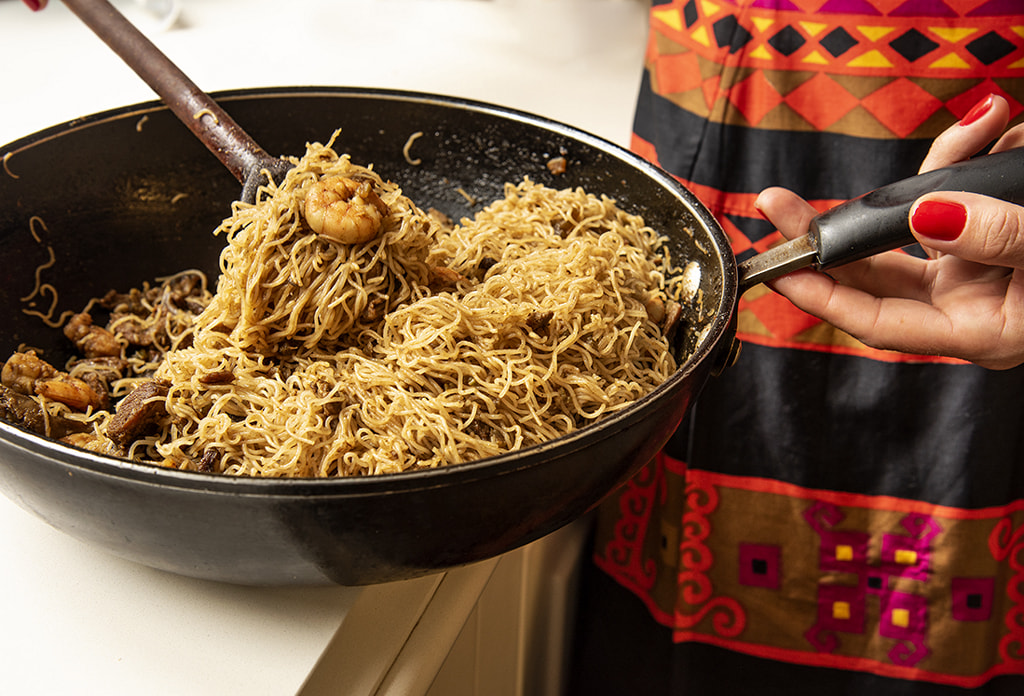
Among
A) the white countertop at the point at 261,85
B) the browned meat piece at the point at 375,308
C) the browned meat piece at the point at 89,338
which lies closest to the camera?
the white countertop at the point at 261,85

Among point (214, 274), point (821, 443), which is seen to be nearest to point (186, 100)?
point (214, 274)

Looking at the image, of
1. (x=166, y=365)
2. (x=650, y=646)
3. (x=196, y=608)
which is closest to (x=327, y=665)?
(x=196, y=608)

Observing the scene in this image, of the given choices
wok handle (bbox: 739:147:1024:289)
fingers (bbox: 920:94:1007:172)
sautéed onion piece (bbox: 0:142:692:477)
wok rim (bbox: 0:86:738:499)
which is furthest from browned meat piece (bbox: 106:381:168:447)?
fingers (bbox: 920:94:1007:172)

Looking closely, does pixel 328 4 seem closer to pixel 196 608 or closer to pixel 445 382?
pixel 445 382

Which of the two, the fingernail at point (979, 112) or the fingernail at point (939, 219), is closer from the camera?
the fingernail at point (939, 219)

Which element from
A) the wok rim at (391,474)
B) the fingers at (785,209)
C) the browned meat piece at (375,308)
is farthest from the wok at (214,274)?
the browned meat piece at (375,308)

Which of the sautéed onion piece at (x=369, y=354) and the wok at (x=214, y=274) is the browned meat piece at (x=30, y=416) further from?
the wok at (x=214, y=274)
